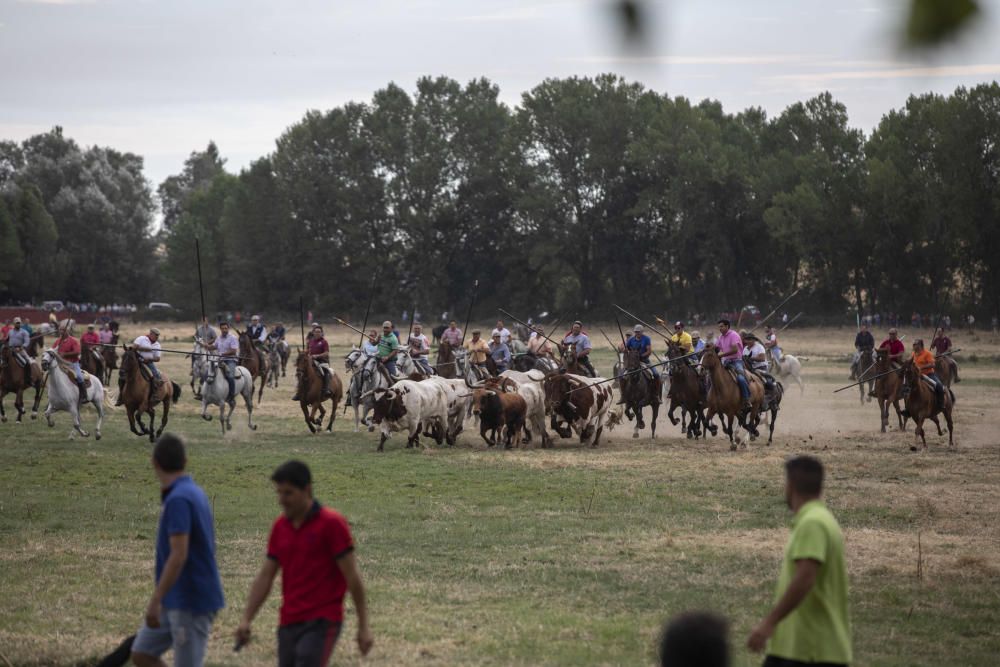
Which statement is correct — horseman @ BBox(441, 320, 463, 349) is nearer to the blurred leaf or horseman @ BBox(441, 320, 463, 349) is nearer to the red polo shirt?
the red polo shirt

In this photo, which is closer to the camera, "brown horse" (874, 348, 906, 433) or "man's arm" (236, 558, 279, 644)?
"man's arm" (236, 558, 279, 644)

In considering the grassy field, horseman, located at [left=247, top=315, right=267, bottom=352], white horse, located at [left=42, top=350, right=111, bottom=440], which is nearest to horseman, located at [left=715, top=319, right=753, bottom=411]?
the grassy field

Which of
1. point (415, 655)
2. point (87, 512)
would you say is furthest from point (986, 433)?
point (415, 655)

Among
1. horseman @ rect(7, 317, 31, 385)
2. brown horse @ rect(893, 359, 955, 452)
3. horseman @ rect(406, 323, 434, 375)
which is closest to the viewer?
brown horse @ rect(893, 359, 955, 452)

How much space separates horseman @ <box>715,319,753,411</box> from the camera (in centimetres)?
2558

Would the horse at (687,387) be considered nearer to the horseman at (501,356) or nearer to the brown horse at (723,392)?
the brown horse at (723,392)

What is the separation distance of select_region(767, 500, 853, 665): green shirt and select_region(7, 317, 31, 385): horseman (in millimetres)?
26446

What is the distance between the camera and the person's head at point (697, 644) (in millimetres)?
3910

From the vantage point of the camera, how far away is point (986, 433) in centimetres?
2825

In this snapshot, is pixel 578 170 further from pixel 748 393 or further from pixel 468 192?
pixel 748 393

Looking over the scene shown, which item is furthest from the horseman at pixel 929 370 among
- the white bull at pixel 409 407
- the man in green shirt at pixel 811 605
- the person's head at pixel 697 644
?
the person's head at pixel 697 644

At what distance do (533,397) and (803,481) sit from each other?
1908 centimetres

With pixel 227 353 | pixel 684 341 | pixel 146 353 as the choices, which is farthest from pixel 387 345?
pixel 684 341

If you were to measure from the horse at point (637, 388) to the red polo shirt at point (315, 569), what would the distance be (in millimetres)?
21048
